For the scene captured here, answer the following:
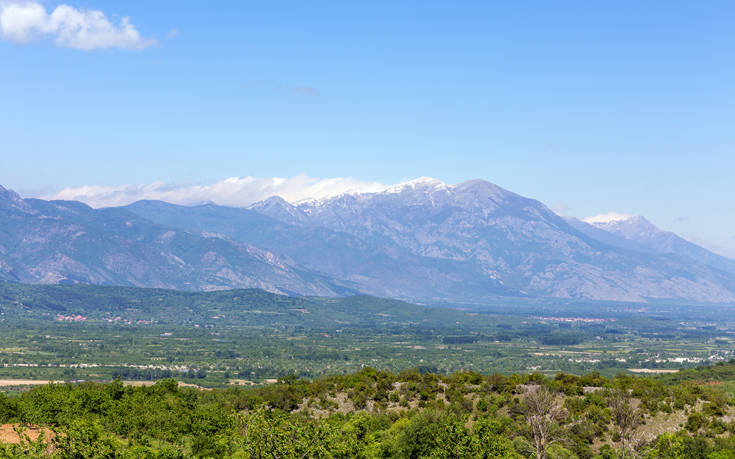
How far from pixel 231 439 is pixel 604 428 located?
4162cm

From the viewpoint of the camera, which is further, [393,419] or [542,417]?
[393,419]

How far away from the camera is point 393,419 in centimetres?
Result: 9125

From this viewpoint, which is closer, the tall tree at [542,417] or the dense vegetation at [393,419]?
the dense vegetation at [393,419]

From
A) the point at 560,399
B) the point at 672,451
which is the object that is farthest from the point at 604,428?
the point at 672,451

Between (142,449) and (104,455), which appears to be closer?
(104,455)

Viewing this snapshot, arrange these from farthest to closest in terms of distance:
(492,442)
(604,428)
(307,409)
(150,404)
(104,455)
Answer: (307,409) → (150,404) → (604,428) → (492,442) → (104,455)

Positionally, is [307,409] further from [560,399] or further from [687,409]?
[687,409]

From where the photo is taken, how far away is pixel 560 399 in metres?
92.3

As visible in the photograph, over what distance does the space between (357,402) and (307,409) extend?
671cm

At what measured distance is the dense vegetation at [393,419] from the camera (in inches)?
2287

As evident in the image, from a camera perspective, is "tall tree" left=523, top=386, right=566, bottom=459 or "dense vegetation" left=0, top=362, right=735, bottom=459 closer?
"dense vegetation" left=0, top=362, right=735, bottom=459

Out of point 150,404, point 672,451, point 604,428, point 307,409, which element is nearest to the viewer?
point 672,451

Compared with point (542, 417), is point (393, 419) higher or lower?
lower

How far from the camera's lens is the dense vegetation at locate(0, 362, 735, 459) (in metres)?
58.1
